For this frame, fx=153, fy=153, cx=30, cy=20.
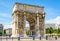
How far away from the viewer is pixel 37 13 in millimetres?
41844

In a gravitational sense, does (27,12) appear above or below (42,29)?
above

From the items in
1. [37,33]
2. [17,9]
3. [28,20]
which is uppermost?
[17,9]

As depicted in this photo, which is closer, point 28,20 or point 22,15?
point 22,15

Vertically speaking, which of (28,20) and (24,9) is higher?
(24,9)

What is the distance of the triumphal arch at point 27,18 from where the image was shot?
131 ft

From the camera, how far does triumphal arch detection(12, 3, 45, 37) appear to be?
4006cm

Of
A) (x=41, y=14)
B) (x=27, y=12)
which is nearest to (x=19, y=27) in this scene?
(x=27, y=12)

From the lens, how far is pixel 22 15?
135ft

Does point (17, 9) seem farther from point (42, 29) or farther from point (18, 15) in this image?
point (42, 29)

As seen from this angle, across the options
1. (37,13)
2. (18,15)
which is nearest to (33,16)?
(37,13)

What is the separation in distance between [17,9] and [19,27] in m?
4.78

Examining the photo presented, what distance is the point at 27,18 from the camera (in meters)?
42.1

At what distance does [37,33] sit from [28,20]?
4.68 m

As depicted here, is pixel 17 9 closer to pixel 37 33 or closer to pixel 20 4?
pixel 20 4
